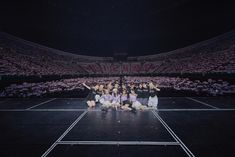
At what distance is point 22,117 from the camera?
29.0 ft

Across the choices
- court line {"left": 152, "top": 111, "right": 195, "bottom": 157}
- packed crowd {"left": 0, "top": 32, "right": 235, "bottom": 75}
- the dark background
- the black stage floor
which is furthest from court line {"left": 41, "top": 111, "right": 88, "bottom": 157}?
the dark background

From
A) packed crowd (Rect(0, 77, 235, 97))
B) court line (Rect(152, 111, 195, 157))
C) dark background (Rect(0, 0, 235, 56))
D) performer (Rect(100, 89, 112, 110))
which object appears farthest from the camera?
dark background (Rect(0, 0, 235, 56))

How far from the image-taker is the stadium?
18.6 ft

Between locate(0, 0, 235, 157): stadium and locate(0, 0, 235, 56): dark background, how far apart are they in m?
0.18

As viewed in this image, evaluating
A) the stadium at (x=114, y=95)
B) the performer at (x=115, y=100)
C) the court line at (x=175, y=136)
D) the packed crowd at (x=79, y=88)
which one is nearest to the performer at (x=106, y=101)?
the stadium at (x=114, y=95)

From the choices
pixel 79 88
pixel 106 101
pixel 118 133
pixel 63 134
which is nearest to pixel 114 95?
pixel 106 101

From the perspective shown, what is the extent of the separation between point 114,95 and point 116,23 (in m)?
26.4

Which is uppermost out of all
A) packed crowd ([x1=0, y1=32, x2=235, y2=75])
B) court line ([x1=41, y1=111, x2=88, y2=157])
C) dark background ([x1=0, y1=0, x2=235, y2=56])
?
dark background ([x1=0, y1=0, x2=235, y2=56])

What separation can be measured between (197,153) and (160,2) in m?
31.3

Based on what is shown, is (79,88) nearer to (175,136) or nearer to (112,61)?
(175,136)

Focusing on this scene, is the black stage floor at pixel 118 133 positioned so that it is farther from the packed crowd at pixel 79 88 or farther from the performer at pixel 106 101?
the packed crowd at pixel 79 88

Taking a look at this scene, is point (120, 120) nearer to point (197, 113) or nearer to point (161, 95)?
point (197, 113)

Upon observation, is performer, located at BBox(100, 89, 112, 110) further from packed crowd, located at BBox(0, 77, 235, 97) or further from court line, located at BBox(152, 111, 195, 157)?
packed crowd, located at BBox(0, 77, 235, 97)

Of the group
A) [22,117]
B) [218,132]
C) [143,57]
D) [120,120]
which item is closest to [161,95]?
[120,120]
